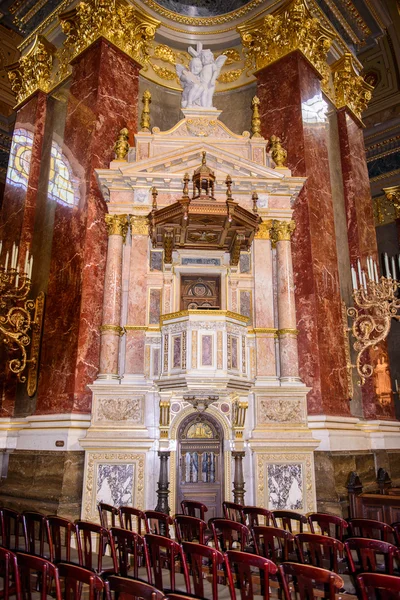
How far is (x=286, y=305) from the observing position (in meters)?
8.48

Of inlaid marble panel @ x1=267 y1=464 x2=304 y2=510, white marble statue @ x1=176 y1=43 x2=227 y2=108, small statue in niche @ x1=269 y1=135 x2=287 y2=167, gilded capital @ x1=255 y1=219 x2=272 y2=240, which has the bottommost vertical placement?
inlaid marble panel @ x1=267 y1=464 x2=304 y2=510

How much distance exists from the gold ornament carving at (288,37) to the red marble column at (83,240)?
283cm

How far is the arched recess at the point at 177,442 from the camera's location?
25.4 ft

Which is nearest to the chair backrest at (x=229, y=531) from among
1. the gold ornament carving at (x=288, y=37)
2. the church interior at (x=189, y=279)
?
the church interior at (x=189, y=279)

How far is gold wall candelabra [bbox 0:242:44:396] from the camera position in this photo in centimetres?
884

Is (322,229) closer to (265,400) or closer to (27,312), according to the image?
(265,400)

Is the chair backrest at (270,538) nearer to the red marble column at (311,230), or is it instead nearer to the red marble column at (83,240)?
the red marble column at (311,230)

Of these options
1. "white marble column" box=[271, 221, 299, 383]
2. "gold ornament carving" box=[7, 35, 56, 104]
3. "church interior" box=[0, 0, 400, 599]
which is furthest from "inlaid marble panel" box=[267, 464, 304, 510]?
"gold ornament carving" box=[7, 35, 56, 104]

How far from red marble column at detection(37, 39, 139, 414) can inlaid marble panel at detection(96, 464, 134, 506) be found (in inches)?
46.0

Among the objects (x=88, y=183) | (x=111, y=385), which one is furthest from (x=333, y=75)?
(x=111, y=385)

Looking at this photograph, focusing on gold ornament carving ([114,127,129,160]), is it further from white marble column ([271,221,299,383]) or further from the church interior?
white marble column ([271,221,299,383])

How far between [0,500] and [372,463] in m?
6.29

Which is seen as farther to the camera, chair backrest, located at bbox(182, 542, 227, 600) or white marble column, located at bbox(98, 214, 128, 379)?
white marble column, located at bbox(98, 214, 128, 379)

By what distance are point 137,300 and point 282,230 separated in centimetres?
272
